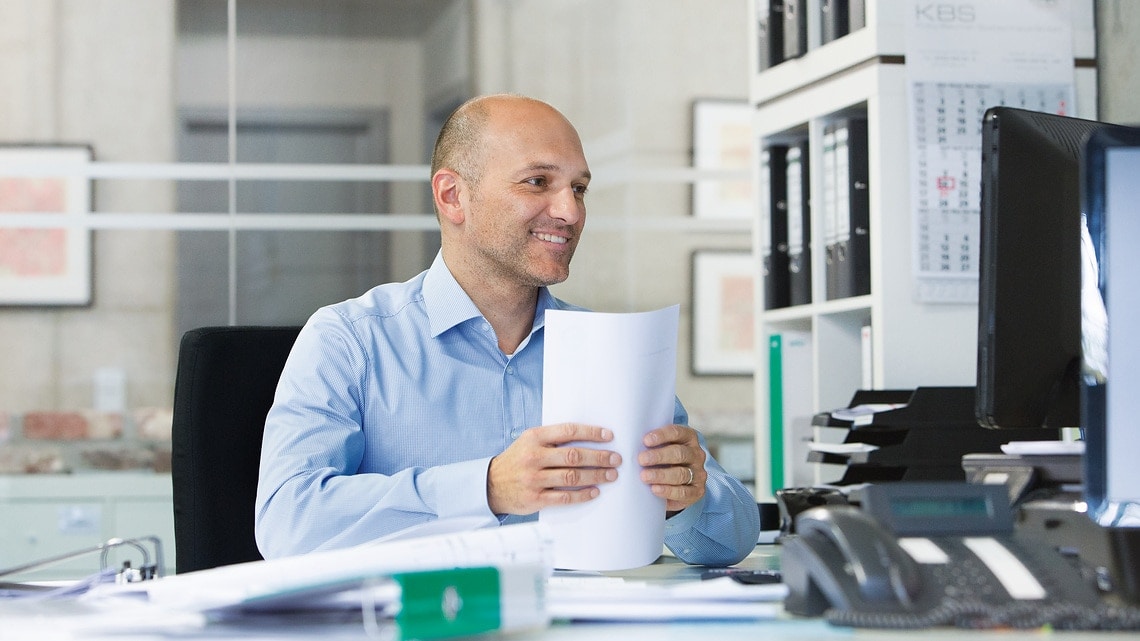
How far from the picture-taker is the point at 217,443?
165 cm

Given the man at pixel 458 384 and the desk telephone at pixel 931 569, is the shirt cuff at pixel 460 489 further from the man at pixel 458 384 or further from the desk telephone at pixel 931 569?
the desk telephone at pixel 931 569

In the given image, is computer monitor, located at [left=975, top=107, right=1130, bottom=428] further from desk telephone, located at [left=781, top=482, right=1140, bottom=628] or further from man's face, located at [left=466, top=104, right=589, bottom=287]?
man's face, located at [left=466, top=104, right=589, bottom=287]

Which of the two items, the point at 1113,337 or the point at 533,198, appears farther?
the point at 533,198

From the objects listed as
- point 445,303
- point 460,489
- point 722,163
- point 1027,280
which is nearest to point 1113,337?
point 1027,280

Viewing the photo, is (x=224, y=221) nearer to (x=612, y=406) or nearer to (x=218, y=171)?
(x=218, y=171)

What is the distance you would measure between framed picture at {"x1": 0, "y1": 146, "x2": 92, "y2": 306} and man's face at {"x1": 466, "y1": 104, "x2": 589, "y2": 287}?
2.56m

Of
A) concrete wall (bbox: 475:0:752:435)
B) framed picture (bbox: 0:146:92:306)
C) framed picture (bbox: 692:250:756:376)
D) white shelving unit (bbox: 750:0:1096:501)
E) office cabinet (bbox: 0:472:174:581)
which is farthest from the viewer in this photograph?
framed picture (bbox: 692:250:756:376)

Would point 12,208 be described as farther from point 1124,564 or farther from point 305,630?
point 1124,564

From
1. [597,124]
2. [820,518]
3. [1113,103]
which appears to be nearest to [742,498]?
[820,518]

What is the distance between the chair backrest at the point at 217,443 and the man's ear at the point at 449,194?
0.39m

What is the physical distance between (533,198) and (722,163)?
2.65 m

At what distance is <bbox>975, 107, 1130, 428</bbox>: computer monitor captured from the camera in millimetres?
1352

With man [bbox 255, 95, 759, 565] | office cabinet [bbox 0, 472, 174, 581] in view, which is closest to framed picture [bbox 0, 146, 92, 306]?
office cabinet [bbox 0, 472, 174, 581]

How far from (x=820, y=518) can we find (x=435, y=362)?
94cm
